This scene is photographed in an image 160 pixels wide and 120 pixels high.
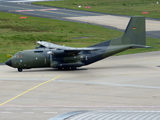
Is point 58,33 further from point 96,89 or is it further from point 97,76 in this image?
point 96,89

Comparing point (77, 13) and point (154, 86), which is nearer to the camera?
point (154, 86)

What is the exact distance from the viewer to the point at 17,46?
65.2 metres

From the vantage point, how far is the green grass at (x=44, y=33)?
66.2 meters

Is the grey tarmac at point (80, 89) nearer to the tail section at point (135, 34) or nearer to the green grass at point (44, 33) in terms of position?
the tail section at point (135, 34)

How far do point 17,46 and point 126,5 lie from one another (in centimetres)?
6956

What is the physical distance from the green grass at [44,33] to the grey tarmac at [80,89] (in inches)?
507

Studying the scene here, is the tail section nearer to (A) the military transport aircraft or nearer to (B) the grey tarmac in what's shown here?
(A) the military transport aircraft

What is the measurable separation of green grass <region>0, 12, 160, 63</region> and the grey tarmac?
12.9 m

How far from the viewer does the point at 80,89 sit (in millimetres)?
34906

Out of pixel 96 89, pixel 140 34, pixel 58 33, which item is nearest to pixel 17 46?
pixel 58 33

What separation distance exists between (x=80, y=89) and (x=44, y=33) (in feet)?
150

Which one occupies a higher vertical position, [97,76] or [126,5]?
[126,5]

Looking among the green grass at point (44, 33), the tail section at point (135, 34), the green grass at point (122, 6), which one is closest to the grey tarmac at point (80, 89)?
the tail section at point (135, 34)

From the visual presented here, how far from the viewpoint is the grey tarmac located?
93.9ft
